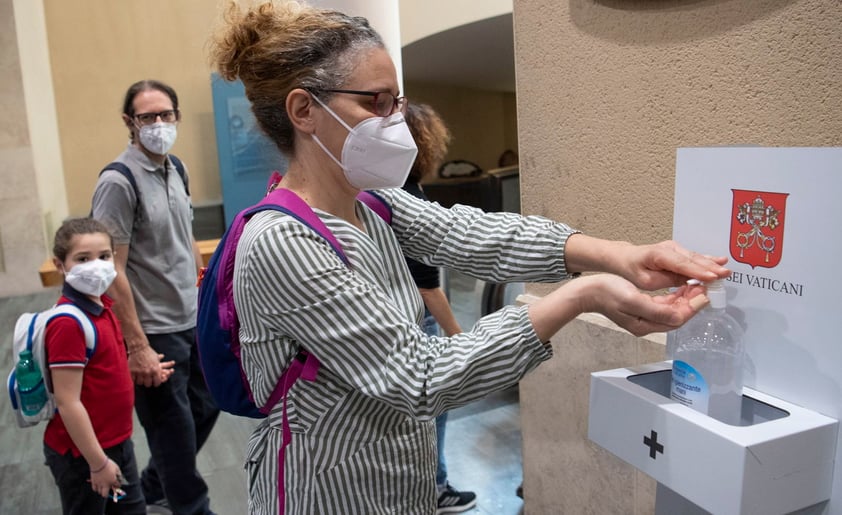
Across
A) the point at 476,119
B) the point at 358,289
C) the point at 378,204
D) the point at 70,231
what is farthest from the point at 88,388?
the point at 476,119

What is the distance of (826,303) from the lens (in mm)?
1056

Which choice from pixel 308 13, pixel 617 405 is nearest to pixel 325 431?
pixel 617 405

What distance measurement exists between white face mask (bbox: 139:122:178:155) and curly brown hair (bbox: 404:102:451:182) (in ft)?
3.21

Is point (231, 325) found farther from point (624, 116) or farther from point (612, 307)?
point (624, 116)

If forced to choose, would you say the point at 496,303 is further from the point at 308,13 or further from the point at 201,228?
the point at 201,228

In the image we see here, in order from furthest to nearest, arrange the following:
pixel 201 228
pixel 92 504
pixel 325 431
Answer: pixel 201 228 → pixel 92 504 → pixel 325 431

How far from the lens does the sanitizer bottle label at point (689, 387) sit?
113cm

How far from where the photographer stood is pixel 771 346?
1.15 metres

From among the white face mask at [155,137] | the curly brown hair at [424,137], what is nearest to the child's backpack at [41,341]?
the white face mask at [155,137]

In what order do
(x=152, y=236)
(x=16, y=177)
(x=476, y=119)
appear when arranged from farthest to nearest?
(x=476, y=119) < (x=16, y=177) < (x=152, y=236)

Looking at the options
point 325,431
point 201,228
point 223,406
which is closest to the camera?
point 325,431

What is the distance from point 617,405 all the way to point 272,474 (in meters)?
0.65

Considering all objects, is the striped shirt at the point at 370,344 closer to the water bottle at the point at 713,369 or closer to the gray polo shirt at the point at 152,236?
the water bottle at the point at 713,369

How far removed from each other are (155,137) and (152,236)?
0.40 meters
